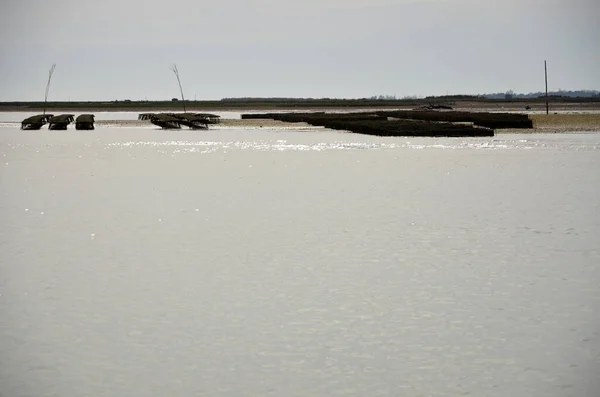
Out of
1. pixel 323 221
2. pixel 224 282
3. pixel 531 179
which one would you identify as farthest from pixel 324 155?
pixel 224 282

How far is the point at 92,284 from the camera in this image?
15.2 metres

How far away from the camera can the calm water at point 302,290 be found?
1034 cm

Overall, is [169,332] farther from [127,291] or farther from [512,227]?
[512,227]

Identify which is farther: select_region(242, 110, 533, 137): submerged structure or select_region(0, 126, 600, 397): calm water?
select_region(242, 110, 533, 137): submerged structure

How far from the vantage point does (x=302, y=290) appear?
14547mm

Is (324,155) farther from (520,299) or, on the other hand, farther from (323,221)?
(520,299)

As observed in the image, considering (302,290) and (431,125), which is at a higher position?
(431,125)

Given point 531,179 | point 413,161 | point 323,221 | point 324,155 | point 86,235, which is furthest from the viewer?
point 324,155

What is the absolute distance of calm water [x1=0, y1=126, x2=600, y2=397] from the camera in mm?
10336

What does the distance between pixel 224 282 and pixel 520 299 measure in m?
4.56

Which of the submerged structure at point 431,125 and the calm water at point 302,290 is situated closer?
the calm water at point 302,290

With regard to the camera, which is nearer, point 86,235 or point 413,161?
point 86,235

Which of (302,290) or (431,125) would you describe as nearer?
(302,290)

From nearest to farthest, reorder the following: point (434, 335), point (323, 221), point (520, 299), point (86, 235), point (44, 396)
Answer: point (44, 396) → point (434, 335) → point (520, 299) → point (86, 235) → point (323, 221)
